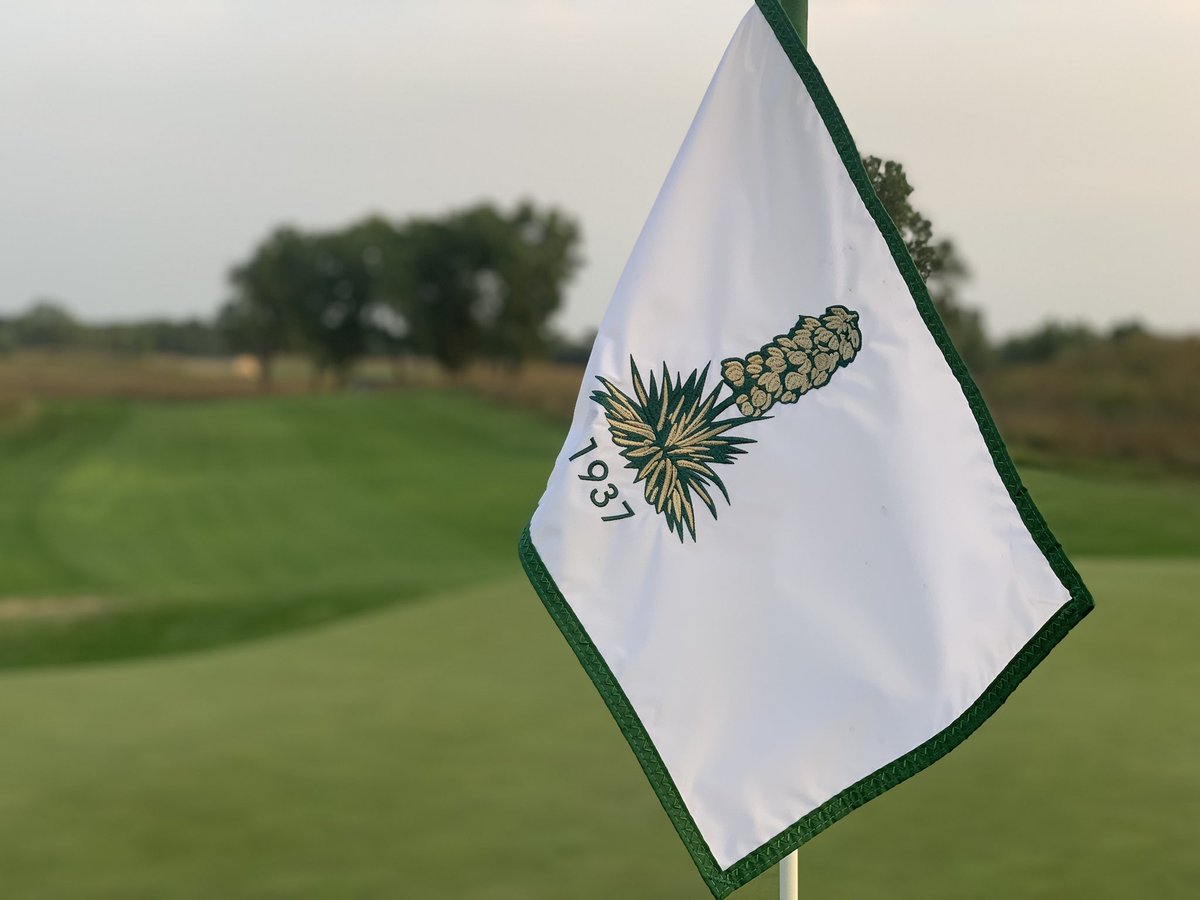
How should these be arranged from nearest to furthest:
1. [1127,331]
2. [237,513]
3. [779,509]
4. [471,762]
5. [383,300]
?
[779,509]
[471,762]
[1127,331]
[237,513]
[383,300]

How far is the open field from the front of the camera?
2.89 metres

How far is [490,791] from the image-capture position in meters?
3.44

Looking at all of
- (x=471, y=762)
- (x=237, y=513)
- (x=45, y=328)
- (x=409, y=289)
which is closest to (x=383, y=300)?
(x=409, y=289)

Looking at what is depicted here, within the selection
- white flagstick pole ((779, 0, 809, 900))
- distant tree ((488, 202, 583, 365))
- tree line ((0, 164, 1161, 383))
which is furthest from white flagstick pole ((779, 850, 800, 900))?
distant tree ((488, 202, 583, 365))

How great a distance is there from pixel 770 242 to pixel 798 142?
0.46 feet

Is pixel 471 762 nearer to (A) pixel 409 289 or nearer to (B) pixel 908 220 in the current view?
(B) pixel 908 220

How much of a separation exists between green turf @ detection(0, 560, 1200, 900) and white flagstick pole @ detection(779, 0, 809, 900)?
0.27 feet

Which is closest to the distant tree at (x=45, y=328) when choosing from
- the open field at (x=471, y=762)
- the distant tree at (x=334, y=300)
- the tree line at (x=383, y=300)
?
the tree line at (x=383, y=300)

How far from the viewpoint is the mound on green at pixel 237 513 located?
7625 mm

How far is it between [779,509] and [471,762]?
219 cm

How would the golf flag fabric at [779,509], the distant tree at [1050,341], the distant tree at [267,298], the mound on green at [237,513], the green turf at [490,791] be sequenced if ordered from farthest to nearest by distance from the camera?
the distant tree at [267,298]
the distant tree at [1050,341]
the mound on green at [237,513]
the green turf at [490,791]
the golf flag fabric at [779,509]

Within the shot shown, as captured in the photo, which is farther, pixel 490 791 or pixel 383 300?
pixel 383 300

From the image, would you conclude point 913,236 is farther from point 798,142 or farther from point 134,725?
→ point 134,725

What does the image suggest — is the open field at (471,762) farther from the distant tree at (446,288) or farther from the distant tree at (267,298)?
the distant tree at (267,298)
